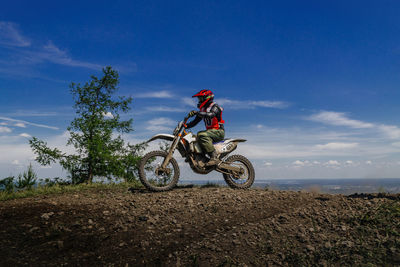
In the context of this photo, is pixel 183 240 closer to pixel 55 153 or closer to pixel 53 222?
pixel 53 222

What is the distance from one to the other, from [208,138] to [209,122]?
1.75ft

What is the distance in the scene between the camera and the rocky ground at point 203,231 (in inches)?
190

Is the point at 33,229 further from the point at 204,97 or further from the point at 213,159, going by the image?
the point at 204,97

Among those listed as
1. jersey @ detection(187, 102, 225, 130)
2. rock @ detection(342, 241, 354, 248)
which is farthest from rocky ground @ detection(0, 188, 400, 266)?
jersey @ detection(187, 102, 225, 130)

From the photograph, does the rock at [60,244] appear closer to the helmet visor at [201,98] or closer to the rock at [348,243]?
the rock at [348,243]

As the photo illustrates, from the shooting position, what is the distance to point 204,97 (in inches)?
357

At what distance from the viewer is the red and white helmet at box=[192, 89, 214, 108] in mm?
9055

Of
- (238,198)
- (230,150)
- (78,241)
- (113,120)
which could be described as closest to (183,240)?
(78,241)

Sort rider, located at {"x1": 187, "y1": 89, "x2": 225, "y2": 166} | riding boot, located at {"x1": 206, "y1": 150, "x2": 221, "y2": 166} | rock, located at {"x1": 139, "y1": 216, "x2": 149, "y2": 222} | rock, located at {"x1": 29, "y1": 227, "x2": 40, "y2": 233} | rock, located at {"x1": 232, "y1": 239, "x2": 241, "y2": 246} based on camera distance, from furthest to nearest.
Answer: riding boot, located at {"x1": 206, "y1": 150, "x2": 221, "y2": 166}, rider, located at {"x1": 187, "y1": 89, "x2": 225, "y2": 166}, rock, located at {"x1": 139, "y1": 216, "x2": 149, "y2": 222}, rock, located at {"x1": 29, "y1": 227, "x2": 40, "y2": 233}, rock, located at {"x1": 232, "y1": 239, "x2": 241, "y2": 246}

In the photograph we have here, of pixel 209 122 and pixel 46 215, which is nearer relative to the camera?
pixel 46 215

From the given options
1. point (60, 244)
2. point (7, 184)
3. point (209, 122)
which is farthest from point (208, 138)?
point (7, 184)

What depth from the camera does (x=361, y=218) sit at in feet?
20.4

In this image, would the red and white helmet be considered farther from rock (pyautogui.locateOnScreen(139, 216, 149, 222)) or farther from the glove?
rock (pyautogui.locateOnScreen(139, 216, 149, 222))

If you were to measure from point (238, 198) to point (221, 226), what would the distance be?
1.65m
